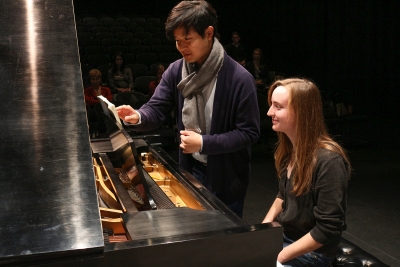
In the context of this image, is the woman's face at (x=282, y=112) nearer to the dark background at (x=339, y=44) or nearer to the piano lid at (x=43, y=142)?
the piano lid at (x=43, y=142)

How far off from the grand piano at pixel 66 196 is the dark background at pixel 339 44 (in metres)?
5.36

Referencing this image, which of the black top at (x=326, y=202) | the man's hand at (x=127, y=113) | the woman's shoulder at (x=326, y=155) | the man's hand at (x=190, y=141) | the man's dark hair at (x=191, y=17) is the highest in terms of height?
the man's dark hair at (x=191, y=17)

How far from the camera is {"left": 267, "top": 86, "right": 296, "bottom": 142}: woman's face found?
1.75m

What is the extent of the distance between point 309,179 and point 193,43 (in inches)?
30.6

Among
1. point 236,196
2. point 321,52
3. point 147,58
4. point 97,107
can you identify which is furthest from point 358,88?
point 236,196

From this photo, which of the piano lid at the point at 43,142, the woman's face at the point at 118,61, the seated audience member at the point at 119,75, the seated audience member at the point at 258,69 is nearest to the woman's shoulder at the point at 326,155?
the piano lid at the point at 43,142

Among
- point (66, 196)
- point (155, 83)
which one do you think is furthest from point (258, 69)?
point (66, 196)

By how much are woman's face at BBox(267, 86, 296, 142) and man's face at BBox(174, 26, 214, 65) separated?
0.42 meters

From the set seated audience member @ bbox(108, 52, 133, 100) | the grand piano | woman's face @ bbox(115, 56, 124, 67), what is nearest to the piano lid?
the grand piano

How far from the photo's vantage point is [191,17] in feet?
6.27

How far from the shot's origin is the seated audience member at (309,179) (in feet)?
5.47

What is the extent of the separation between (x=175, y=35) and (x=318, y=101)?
0.69 meters

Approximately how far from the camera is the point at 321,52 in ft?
27.5

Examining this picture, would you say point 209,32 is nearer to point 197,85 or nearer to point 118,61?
point 197,85
